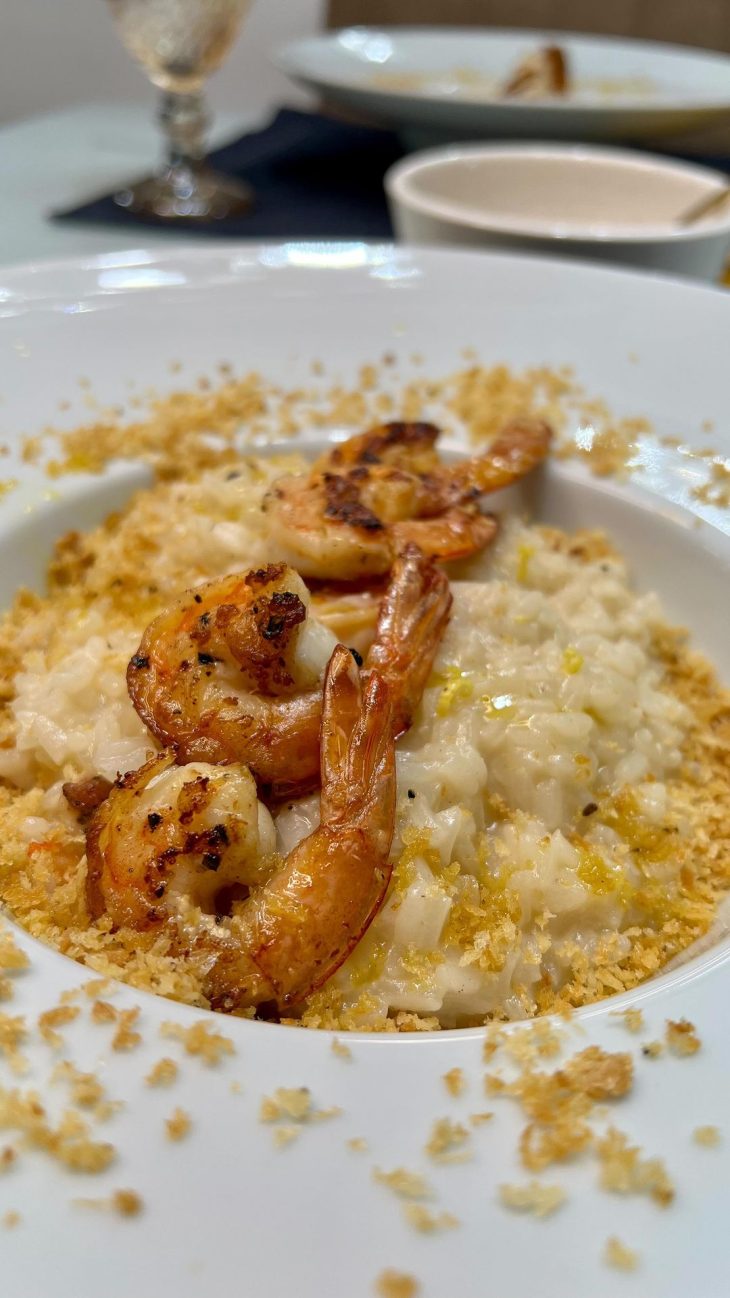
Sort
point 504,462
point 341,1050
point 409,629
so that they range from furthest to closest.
Answer: point 504,462, point 409,629, point 341,1050

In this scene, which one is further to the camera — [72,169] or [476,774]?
[72,169]

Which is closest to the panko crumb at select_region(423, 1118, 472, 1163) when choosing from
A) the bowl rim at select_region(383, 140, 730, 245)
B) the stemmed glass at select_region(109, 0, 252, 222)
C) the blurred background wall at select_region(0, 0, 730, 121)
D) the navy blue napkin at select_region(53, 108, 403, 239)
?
the bowl rim at select_region(383, 140, 730, 245)

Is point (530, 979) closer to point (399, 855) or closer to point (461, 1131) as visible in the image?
point (399, 855)

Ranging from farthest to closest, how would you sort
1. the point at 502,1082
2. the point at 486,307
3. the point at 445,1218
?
1. the point at 486,307
2. the point at 502,1082
3. the point at 445,1218

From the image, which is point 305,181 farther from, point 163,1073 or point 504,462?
point 163,1073

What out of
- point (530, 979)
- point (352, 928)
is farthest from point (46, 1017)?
point (530, 979)

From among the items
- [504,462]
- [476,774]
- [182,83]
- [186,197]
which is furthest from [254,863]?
[182,83]
